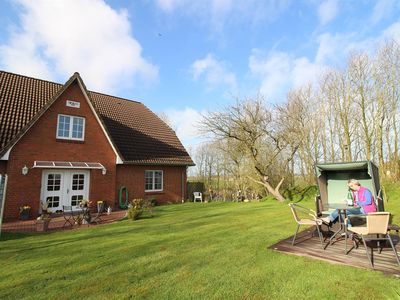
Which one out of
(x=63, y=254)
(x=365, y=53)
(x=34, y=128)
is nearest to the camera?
(x=63, y=254)

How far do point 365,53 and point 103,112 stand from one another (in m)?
20.2

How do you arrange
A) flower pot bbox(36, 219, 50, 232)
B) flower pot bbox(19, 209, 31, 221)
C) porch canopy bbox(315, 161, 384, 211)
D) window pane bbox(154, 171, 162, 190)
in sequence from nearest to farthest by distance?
porch canopy bbox(315, 161, 384, 211) < flower pot bbox(36, 219, 50, 232) < flower pot bbox(19, 209, 31, 221) < window pane bbox(154, 171, 162, 190)

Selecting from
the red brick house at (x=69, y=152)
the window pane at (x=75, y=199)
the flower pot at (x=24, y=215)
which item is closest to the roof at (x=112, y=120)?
the red brick house at (x=69, y=152)

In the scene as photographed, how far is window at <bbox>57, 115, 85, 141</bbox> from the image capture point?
13398mm

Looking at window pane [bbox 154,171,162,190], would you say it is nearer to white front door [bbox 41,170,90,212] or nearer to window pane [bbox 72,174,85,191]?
white front door [bbox 41,170,90,212]

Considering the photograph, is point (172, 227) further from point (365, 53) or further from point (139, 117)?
point (365, 53)

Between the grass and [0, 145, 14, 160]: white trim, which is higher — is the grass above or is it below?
below

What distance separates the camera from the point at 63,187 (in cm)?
1319

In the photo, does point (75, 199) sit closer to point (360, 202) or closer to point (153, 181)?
point (153, 181)

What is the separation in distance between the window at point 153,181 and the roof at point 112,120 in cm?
96

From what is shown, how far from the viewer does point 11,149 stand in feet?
37.9

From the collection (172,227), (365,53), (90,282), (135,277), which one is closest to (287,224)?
(172,227)

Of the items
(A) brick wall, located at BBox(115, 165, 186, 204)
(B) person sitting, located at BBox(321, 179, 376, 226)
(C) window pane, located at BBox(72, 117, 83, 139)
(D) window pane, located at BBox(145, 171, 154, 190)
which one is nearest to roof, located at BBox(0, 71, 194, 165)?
(A) brick wall, located at BBox(115, 165, 186, 204)

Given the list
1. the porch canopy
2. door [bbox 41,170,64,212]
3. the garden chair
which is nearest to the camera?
the porch canopy
